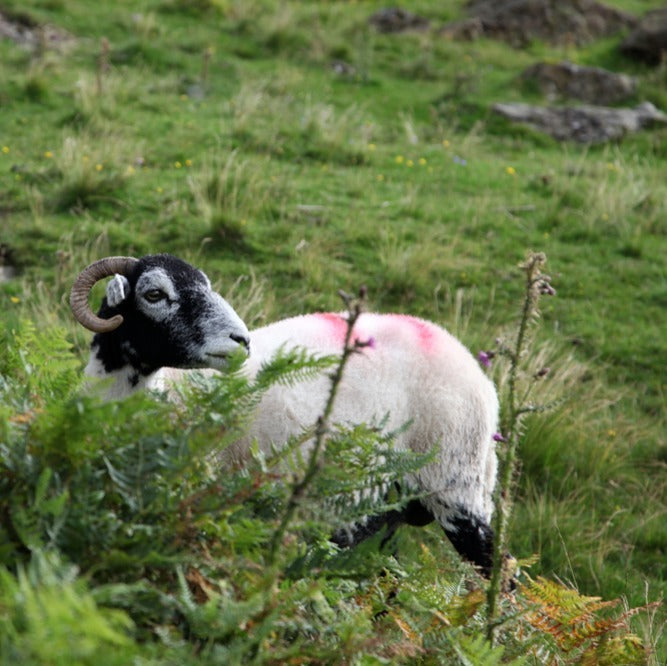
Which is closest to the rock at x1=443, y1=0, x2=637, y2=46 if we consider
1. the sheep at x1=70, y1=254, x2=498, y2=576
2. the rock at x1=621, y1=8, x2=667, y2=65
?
the rock at x1=621, y1=8, x2=667, y2=65

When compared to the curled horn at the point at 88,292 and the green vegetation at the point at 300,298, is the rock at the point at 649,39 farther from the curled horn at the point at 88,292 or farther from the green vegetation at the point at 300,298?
the curled horn at the point at 88,292

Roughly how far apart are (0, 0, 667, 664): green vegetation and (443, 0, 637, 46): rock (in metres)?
0.42

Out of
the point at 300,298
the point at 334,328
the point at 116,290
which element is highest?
the point at 116,290

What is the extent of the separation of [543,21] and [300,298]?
1134 cm

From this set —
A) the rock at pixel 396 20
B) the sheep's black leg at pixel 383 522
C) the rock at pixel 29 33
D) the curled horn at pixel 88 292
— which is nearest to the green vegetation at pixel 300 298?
the rock at pixel 29 33

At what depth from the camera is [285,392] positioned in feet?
14.5

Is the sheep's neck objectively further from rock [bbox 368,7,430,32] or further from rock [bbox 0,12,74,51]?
rock [bbox 368,7,430,32]

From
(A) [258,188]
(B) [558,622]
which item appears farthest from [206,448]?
(A) [258,188]

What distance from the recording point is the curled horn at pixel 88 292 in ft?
13.9

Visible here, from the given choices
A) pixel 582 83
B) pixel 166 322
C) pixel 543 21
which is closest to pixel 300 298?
pixel 166 322

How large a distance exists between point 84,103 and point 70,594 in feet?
29.6

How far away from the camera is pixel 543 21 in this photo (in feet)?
55.2

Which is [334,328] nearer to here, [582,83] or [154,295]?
[154,295]

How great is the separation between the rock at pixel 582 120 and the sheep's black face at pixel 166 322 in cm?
880
